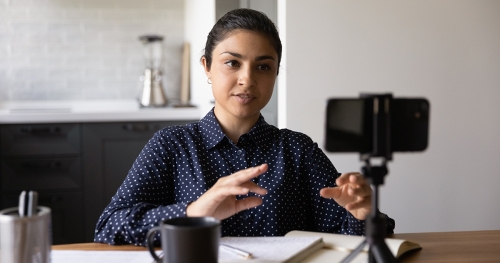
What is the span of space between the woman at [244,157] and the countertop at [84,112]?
1.82m

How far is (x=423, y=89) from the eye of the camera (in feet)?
7.61

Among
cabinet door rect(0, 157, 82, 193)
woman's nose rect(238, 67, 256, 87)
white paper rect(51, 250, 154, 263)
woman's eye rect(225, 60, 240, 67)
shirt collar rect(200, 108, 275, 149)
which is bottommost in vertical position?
cabinet door rect(0, 157, 82, 193)

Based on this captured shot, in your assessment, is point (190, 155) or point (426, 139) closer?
point (426, 139)

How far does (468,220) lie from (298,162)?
126 cm

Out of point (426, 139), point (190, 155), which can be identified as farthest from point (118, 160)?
point (426, 139)

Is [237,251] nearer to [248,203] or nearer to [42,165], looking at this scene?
[248,203]

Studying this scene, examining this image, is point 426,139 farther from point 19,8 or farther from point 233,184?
point 19,8

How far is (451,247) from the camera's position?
109cm

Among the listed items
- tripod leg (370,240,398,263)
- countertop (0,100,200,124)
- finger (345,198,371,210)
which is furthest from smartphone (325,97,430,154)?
countertop (0,100,200,124)

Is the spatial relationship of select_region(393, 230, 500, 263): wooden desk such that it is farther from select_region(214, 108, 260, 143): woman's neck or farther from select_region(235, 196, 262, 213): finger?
select_region(214, 108, 260, 143): woman's neck

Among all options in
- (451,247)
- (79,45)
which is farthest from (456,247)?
(79,45)

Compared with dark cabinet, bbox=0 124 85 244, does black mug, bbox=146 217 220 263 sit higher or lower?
higher

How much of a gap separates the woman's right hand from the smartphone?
0.24 metres

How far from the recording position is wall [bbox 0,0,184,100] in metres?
3.62
